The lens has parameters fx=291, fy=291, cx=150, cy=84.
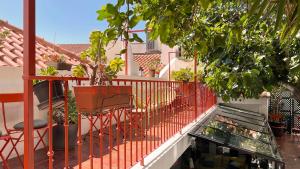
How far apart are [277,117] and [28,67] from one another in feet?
43.2

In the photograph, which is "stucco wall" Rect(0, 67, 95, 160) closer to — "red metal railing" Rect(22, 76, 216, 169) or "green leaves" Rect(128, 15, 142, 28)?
"red metal railing" Rect(22, 76, 216, 169)

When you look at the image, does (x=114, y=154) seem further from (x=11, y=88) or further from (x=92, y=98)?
(x=92, y=98)

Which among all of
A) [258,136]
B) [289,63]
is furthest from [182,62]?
[289,63]

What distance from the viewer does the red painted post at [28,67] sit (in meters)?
1.54

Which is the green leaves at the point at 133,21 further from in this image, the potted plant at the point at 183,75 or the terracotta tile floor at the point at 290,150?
the terracotta tile floor at the point at 290,150

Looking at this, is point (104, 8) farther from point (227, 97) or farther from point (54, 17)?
point (227, 97)

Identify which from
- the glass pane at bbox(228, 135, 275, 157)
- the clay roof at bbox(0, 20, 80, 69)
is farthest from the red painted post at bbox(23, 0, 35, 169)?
the glass pane at bbox(228, 135, 275, 157)

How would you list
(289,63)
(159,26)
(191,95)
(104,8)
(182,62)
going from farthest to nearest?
(182,62), (191,95), (289,63), (159,26), (104,8)

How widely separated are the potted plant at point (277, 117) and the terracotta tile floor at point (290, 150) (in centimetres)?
36

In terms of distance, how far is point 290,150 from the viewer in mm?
10500

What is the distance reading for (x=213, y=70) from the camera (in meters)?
5.41

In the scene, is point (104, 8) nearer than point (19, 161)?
Yes

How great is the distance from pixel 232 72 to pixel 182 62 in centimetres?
832

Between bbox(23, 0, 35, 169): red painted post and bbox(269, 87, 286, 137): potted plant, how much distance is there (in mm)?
11463
